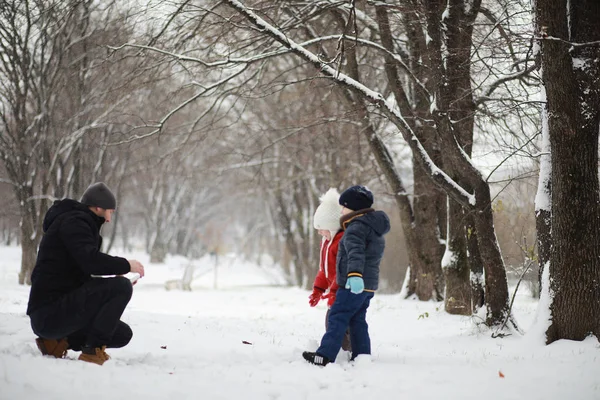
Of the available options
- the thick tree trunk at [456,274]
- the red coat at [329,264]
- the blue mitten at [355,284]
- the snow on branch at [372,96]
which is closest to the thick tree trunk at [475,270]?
the snow on branch at [372,96]

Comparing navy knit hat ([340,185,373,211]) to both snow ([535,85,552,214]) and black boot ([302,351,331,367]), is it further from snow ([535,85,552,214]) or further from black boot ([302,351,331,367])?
snow ([535,85,552,214])

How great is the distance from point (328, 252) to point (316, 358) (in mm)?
1162

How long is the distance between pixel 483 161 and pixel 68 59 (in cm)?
1239

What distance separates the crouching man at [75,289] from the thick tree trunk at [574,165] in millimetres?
4284

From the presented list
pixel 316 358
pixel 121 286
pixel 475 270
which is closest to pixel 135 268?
pixel 121 286

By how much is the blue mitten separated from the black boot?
2.17 feet

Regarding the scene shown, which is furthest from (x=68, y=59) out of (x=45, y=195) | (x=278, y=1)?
(x=278, y=1)

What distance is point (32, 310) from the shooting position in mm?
4332

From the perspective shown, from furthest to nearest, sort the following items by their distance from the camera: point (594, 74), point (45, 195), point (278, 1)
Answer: point (45, 195), point (278, 1), point (594, 74)

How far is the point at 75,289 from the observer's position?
4438 millimetres

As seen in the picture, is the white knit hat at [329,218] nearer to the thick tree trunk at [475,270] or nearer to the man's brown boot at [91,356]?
the man's brown boot at [91,356]

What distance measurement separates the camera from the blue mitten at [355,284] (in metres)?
4.93

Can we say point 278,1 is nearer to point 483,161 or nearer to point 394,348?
point 483,161

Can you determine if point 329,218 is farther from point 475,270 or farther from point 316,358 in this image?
point 475,270
